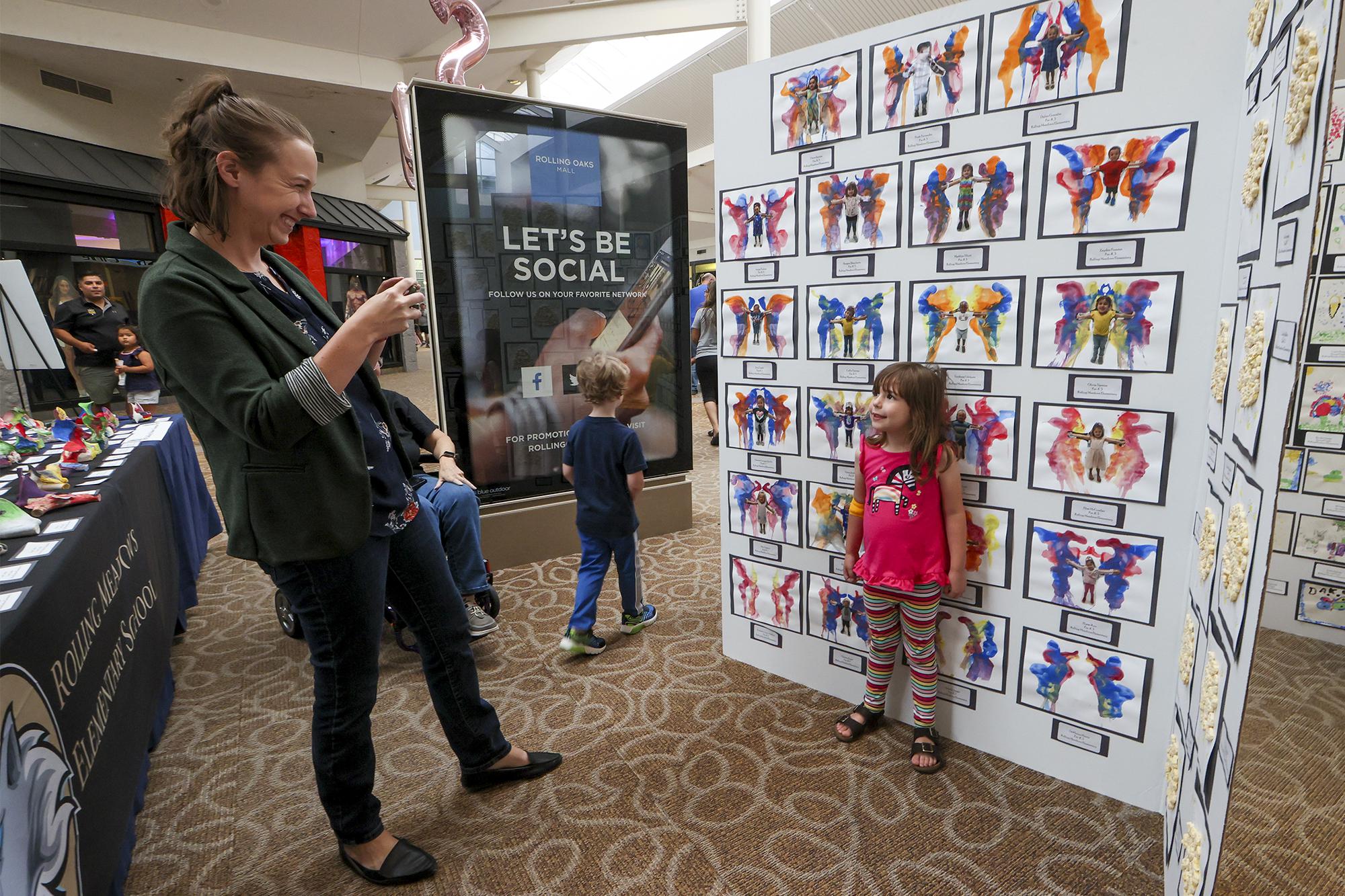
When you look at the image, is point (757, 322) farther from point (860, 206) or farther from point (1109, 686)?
point (1109, 686)

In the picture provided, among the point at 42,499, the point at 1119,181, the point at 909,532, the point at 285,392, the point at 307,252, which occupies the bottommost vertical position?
the point at 909,532

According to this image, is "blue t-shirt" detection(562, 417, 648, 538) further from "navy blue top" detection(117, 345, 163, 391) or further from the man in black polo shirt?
the man in black polo shirt

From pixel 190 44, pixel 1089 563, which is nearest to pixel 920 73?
pixel 1089 563

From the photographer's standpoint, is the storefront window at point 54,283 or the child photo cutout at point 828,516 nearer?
the child photo cutout at point 828,516

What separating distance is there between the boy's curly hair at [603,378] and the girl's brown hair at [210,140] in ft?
4.45

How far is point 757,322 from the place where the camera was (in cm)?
225

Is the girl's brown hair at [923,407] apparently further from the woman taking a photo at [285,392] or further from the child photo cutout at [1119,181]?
the woman taking a photo at [285,392]

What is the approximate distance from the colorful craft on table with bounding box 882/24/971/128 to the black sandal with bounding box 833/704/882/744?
1726 millimetres

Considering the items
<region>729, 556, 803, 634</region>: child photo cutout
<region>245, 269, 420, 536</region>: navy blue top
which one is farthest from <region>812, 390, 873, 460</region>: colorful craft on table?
<region>245, 269, 420, 536</region>: navy blue top

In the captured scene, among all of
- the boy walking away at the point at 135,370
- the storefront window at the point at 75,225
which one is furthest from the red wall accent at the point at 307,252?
the boy walking away at the point at 135,370

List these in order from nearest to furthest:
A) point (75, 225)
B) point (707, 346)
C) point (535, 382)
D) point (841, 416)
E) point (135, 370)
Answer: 1. point (841, 416)
2. point (535, 382)
3. point (135, 370)
4. point (707, 346)
5. point (75, 225)

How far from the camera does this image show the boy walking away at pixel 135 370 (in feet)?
16.3

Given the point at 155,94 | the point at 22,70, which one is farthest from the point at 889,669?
the point at 155,94

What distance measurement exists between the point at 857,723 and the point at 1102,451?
105 cm
